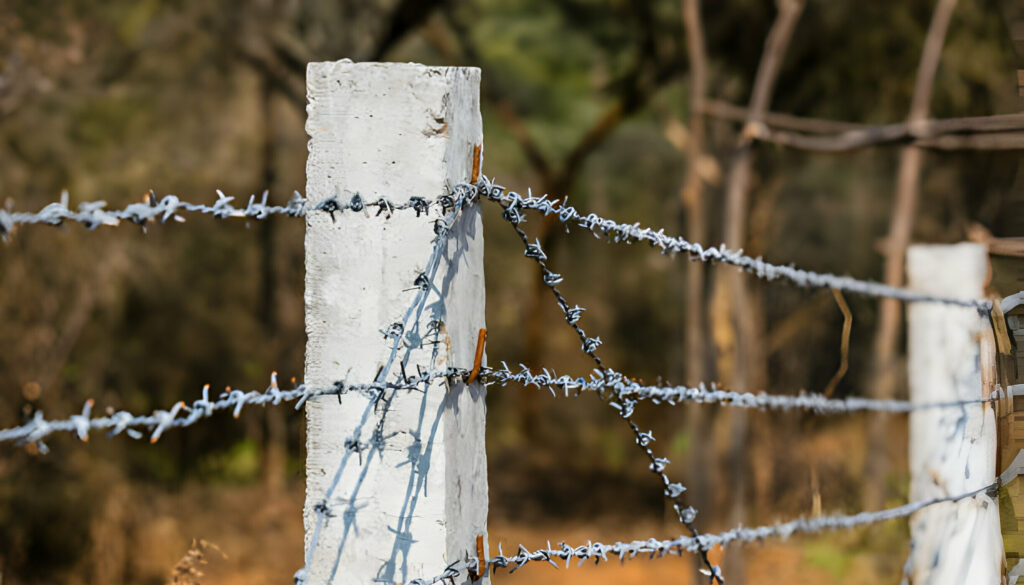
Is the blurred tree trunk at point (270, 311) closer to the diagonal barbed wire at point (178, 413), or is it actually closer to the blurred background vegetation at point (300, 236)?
the blurred background vegetation at point (300, 236)

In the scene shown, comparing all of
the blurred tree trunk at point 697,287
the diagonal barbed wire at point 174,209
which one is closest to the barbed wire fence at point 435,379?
the diagonal barbed wire at point 174,209

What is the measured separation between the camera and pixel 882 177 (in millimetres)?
10008

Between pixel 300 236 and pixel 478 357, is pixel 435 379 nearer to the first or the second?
pixel 478 357

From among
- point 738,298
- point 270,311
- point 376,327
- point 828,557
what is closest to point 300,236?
point 270,311

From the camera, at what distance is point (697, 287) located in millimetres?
5473

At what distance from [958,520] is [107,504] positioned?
6511 mm

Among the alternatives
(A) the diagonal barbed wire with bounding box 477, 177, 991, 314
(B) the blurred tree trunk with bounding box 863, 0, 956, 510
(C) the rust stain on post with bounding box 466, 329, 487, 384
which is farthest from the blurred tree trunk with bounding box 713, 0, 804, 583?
(C) the rust stain on post with bounding box 466, 329, 487, 384

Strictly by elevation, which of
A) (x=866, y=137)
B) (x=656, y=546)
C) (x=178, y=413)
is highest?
(x=866, y=137)

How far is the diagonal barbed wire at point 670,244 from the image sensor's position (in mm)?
1355

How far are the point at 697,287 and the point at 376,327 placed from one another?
4.50m

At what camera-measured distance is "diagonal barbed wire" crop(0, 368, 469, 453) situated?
2.88 feet

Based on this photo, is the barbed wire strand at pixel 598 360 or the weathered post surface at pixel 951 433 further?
the weathered post surface at pixel 951 433

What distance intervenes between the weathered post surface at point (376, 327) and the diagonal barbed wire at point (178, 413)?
0.02 meters

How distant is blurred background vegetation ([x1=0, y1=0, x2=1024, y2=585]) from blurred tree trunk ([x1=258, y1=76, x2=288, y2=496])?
0.11 ft
